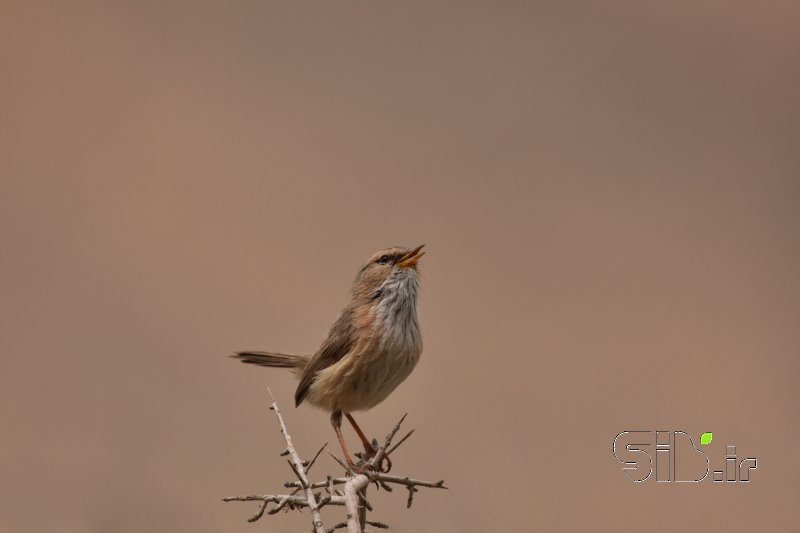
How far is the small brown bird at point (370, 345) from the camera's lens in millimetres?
3600

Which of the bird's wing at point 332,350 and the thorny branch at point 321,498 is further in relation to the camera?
the bird's wing at point 332,350

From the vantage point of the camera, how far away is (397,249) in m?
3.83

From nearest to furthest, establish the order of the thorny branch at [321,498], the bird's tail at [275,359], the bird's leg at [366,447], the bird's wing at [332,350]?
the thorny branch at [321,498] → the bird's leg at [366,447] → the bird's wing at [332,350] → the bird's tail at [275,359]

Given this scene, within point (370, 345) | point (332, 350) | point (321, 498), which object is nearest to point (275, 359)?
point (332, 350)

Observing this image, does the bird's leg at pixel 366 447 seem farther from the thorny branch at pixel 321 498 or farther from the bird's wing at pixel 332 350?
the thorny branch at pixel 321 498

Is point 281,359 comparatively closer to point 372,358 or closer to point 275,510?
point 372,358

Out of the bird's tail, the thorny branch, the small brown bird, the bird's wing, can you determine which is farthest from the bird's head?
the thorny branch

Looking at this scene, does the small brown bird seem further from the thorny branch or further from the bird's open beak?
the thorny branch

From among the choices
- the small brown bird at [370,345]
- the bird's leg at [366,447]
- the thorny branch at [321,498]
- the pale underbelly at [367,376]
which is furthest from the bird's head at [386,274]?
the thorny branch at [321,498]

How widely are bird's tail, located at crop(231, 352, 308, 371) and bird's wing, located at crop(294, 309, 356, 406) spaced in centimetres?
57

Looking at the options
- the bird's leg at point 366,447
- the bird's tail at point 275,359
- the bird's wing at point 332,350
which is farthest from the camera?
the bird's tail at point 275,359

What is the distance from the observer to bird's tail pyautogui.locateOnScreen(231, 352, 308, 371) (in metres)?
4.50

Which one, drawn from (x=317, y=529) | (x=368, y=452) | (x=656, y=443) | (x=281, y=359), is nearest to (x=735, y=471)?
(x=656, y=443)

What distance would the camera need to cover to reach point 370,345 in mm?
3625
